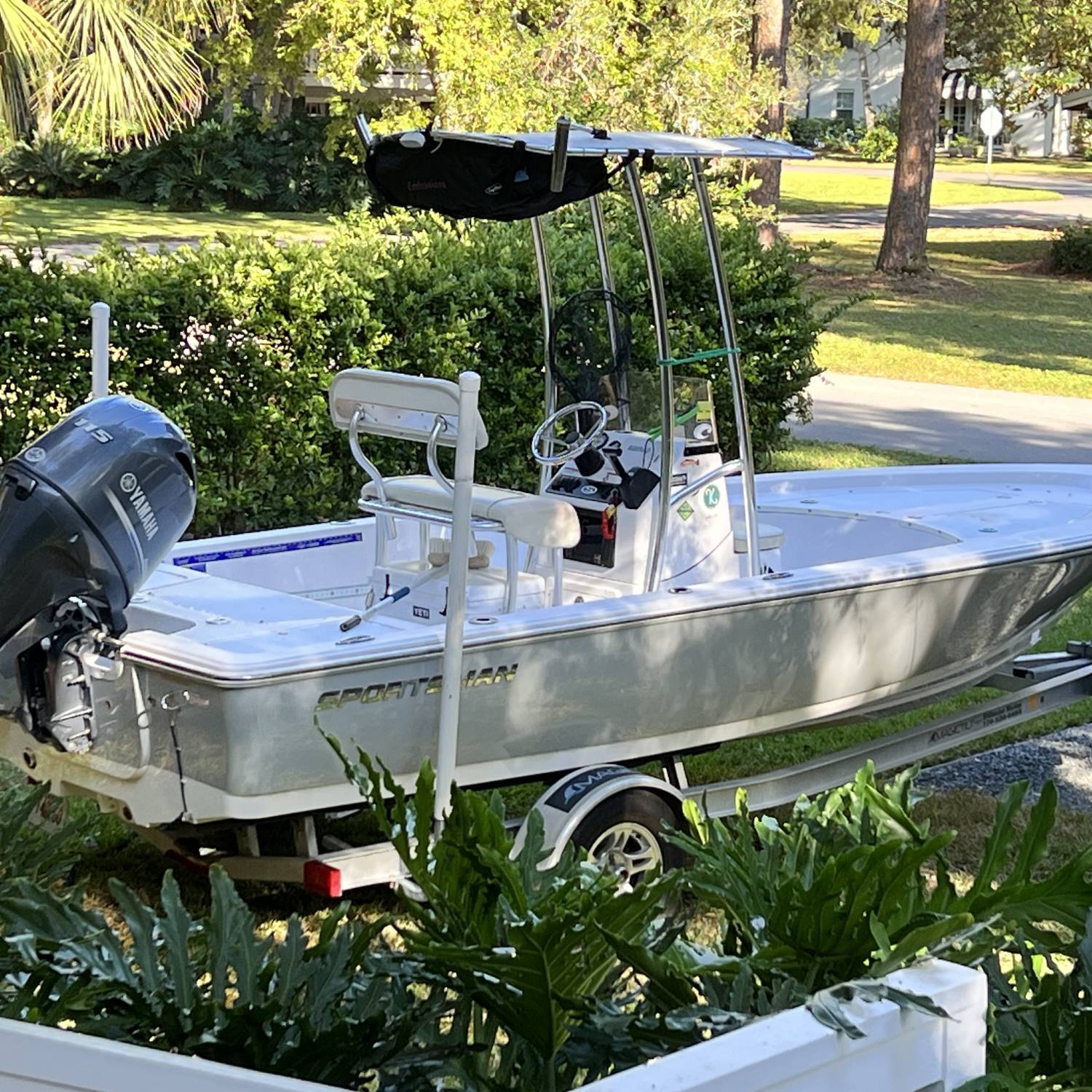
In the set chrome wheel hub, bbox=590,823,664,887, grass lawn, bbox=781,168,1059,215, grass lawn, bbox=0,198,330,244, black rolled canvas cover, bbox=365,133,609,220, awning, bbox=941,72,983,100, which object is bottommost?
grass lawn, bbox=0,198,330,244

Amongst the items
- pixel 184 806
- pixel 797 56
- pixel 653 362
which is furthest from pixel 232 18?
pixel 797 56

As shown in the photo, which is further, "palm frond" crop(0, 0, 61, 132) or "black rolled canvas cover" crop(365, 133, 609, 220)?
"palm frond" crop(0, 0, 61, 132)

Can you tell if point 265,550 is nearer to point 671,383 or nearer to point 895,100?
point 671,383

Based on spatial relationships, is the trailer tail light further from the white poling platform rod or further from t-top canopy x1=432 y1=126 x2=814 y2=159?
t-top canopy x1=432 y1=126 x2=814 y2=159

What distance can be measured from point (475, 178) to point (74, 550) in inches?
78.2

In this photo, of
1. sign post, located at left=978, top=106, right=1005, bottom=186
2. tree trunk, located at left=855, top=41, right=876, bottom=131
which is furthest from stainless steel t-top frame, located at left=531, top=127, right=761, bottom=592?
tree trunk, located at left=855, top=41, right=876, bottom=131

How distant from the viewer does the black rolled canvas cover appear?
5129 millimetres

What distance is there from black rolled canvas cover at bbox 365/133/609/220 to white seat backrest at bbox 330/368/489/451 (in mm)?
662

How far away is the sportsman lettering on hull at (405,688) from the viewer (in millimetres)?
4293

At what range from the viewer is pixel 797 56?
5797 cm

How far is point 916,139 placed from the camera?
75.4 feet


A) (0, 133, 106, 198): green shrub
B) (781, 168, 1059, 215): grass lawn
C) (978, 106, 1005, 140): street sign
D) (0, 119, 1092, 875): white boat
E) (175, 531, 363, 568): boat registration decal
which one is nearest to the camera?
(0, 119, 1092, 875): white boat

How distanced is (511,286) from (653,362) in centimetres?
101

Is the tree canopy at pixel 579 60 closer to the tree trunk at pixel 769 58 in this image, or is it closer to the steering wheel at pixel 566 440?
the tree trunk at pixel 769 58
